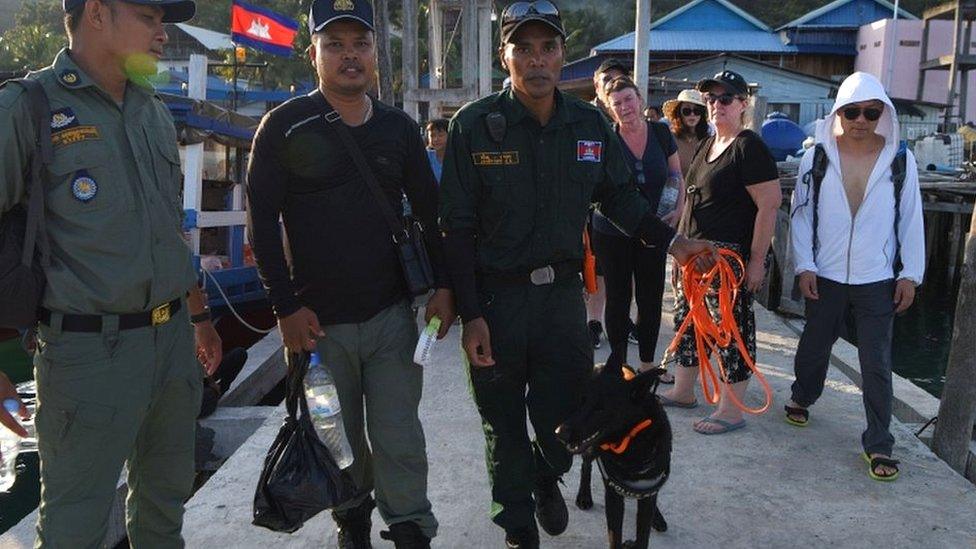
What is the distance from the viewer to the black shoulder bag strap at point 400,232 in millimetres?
2750

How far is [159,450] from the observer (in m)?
2.61

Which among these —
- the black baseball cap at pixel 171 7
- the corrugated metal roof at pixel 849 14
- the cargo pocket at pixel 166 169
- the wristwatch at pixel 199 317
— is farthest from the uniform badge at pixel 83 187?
the corrugated metal roof at pixel 849 14

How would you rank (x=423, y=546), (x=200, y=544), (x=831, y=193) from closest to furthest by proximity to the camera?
(x=423, y=546), (x=200, y=544), (x=831, y=193)

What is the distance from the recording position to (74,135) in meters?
2.25

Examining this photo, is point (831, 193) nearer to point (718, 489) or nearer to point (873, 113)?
point (873, 113)

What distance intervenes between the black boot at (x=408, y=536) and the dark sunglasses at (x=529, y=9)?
6.38ft

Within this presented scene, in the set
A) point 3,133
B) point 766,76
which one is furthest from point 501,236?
point 766,76

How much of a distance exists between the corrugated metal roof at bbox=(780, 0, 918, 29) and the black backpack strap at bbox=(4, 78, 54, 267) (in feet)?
120

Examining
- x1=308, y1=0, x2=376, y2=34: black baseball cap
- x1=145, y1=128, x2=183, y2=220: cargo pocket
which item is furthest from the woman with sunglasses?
x1=145, y1=128, x2=183, y2=220: cargo pocket

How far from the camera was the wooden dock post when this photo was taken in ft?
13.8

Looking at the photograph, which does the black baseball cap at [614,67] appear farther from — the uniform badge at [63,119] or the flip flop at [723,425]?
the uniform badge at [63,119]

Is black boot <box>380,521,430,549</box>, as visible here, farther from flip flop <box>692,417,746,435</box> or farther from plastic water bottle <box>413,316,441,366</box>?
flip flop <box>692,417,746,435</box>

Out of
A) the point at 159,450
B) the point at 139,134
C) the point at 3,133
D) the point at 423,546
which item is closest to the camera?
the point at 3,133

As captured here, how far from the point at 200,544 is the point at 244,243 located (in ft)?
23.1
